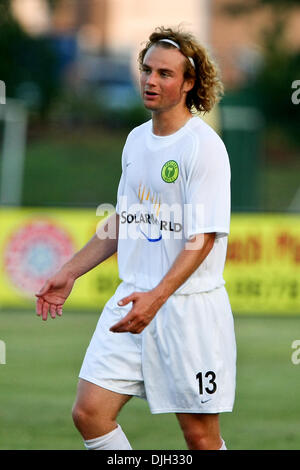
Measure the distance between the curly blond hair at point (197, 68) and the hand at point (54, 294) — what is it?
3.57 feet

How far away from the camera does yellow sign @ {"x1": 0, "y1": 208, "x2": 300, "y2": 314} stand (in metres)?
16.0

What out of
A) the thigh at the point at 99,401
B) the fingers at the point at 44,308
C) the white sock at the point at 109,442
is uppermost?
the fingers at the point at 44,308

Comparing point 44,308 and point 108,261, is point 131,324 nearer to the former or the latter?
point 44,308

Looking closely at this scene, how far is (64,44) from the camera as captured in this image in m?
42.7

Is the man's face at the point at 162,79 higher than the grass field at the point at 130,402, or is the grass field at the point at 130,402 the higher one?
the man's face at the point at 162,79

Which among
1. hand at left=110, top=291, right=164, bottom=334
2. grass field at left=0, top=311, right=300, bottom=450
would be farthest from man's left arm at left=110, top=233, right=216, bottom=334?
grass field at left=0, top=311, right=300, bottom=450

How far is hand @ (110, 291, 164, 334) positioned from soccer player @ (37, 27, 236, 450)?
0.20 m

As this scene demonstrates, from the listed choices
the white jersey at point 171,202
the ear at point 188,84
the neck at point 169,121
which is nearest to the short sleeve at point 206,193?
the white jersey at point 171,202

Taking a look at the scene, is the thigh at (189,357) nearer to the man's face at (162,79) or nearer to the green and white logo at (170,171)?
the green and white logo at (170,171)

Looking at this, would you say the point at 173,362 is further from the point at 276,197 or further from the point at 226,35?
the point at 226,35

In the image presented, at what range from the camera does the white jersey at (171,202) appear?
16.8 feet

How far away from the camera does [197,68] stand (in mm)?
5391

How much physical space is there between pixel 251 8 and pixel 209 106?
37.9 metres
